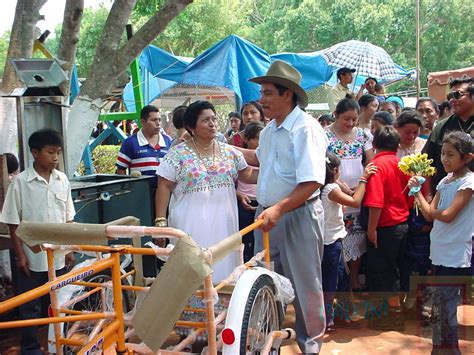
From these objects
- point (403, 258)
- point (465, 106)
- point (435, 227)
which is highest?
point (465, 106)

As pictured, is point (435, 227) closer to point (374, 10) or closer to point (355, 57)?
point (355, 57)

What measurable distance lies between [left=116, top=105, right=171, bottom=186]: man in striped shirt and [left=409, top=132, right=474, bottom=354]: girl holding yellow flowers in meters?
2.49

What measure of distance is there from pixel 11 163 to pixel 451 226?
3.43 m

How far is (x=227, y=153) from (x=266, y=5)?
35111 mm

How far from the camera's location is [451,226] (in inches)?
140

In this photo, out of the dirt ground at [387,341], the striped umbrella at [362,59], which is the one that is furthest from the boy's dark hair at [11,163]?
the striped umbrella at [362,59]

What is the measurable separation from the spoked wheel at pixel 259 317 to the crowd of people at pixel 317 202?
385 mm

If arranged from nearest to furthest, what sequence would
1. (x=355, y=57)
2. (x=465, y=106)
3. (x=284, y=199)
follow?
1. (x=284, y=199)
2. (x=465, y=106)
3. (x=355, y=57)

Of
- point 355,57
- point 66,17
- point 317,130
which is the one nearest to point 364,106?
point 317,130

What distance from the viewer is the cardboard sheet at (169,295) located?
1.99 meters

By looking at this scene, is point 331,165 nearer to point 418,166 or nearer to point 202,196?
point 418,166

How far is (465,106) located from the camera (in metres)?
3.91

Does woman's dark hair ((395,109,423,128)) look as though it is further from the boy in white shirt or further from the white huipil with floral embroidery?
the boy in white shirt

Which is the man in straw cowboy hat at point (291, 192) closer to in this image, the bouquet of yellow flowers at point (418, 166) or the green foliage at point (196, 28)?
the bouquet of yellow flowers at point (418, 166)
